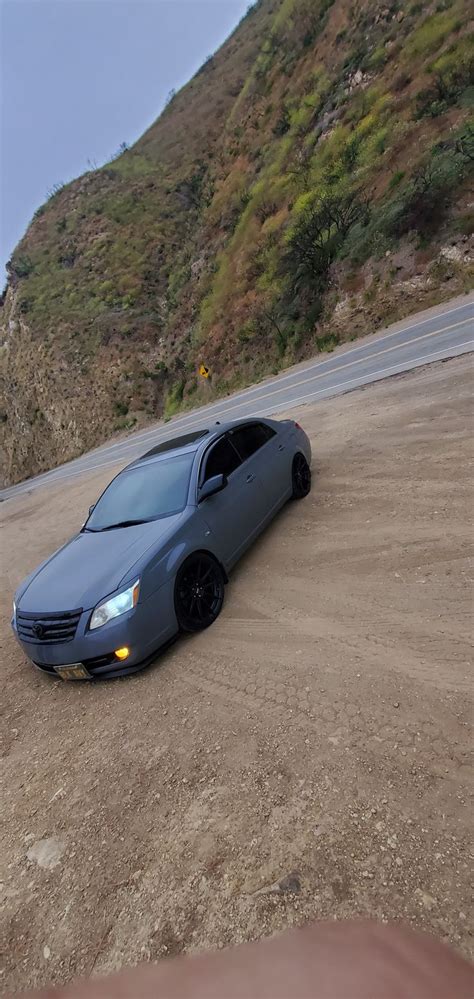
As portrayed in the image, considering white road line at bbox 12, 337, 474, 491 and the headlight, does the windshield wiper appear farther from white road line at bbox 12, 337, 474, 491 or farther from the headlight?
white road line at bbox 12, 337, 474, 491

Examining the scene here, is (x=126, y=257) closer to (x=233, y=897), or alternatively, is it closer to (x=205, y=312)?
(x=205, y=312)

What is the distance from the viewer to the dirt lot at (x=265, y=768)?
2.32 metres

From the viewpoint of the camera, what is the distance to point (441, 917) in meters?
2.09

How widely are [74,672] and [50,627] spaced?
41 cm

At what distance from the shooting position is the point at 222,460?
557 centimetres

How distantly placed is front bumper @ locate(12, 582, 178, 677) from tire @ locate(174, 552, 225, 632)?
5.6 inches

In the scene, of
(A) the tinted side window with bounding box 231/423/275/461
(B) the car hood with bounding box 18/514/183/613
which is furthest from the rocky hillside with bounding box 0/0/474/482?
(B) the car hood with bounding box 18/514/183/613

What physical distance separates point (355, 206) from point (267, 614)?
25449mm

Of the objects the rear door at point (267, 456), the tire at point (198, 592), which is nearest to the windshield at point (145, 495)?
the tire at point (198, 592)

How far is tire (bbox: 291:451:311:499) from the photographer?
6641 mm

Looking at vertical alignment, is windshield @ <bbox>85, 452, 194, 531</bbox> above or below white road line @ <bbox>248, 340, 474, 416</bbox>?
above

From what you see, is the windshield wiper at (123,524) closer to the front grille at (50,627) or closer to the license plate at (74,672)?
the front grille at (50,627)

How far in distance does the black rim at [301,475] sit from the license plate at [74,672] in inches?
139

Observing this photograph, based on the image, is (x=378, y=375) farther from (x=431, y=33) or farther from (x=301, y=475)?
(x=431, y=33)
